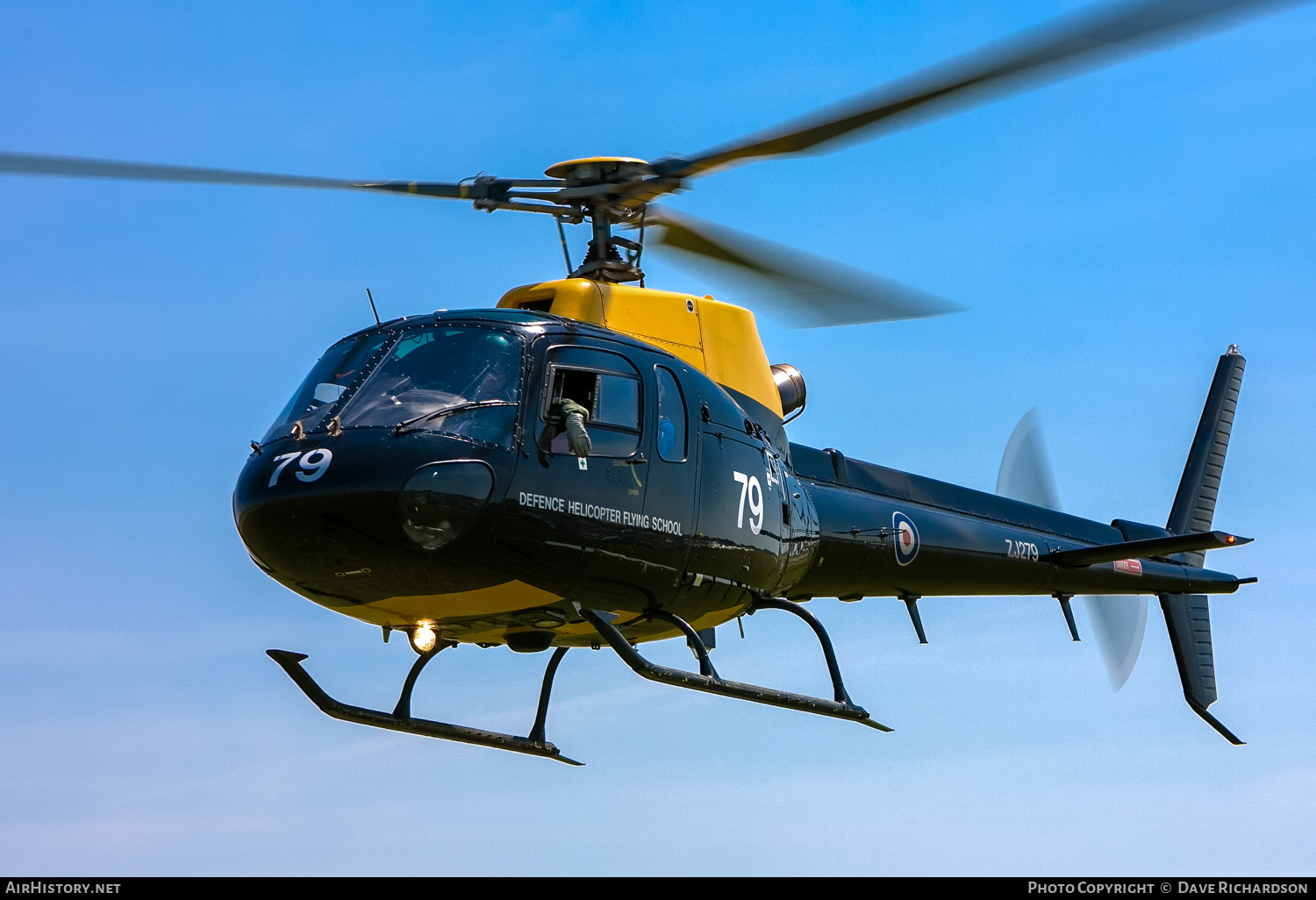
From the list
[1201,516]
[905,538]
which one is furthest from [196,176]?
[1201,516]

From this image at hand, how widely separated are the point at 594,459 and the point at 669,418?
1.05 meters

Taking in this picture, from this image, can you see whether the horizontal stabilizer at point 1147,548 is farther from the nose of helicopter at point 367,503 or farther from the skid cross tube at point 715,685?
the nose of helicopter at point 367,503

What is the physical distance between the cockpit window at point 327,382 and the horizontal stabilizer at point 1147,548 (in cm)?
892

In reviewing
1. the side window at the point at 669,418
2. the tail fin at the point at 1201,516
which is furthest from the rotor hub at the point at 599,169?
the tail fin at the point at 1201,516

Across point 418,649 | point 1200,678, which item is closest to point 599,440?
point 418,649

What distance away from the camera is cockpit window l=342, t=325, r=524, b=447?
12.1 metres

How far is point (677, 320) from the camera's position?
15.2 metres

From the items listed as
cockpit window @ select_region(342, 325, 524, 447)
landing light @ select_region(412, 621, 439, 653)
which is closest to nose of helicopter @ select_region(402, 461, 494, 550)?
cockpit window @ select_region(342, 325, 524, 447)

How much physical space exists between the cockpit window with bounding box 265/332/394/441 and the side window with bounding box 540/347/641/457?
1482mm

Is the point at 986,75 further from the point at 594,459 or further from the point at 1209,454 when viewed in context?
the point at 1209,454

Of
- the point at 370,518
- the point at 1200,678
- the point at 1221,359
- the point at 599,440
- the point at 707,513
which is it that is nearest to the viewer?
the point at 370,518

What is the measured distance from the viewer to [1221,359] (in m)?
23.3
